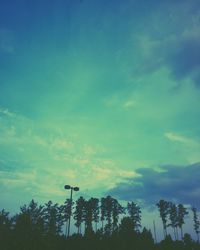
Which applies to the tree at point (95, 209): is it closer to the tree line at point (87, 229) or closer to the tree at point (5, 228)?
the tree line at point (87, 229)

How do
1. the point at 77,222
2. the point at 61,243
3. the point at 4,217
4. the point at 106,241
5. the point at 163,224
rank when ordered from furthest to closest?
the point at 163,224 → the point at 77,222 → the point at 106,241 → the point at 61,243 → the point at 4,217

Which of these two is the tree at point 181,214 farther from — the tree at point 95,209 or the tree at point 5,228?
the tree at point 5,228

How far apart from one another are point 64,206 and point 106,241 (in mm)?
56271

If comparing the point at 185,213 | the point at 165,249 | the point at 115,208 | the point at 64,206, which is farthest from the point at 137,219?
the point at 165,249

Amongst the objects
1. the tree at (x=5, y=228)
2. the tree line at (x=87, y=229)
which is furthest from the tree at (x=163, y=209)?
the tree at (x=5, y=228)

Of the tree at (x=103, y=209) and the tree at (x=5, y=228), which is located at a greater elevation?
the tree at (x=103, y=209)

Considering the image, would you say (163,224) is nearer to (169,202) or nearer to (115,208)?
(169,202)

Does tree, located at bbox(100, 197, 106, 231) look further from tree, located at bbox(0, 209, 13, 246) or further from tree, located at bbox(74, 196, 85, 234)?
tree, located at bbox(0, 209, 13, 246)

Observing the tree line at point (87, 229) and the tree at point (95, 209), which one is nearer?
the tree line at point (87, 229)

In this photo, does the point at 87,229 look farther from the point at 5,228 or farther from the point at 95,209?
the point at 95,209

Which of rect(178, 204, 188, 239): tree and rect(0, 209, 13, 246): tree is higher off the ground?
rect(178, 204, 188, 239): tree

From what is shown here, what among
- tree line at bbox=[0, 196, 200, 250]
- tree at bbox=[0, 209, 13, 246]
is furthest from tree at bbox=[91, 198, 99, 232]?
tree at bbox=[0, 209, 13, 246]

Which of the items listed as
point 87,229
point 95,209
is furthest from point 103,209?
point 87,229

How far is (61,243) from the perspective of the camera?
135 feet
